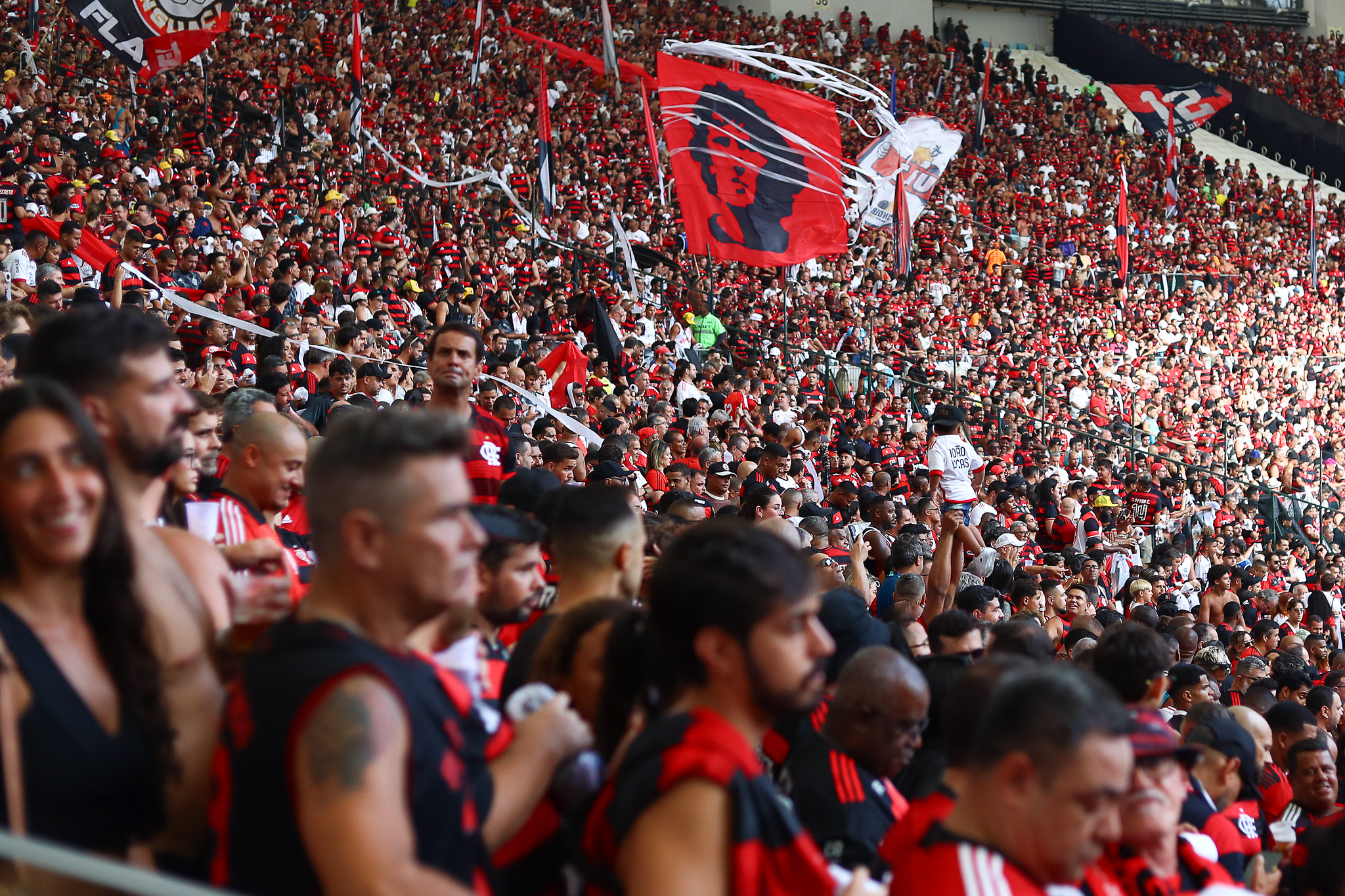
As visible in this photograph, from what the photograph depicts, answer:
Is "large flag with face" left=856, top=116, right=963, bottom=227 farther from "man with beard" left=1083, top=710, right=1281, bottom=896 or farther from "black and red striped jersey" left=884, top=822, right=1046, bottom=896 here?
"black and red striped jersey" left=884, top=822, right=1046, bottom=896

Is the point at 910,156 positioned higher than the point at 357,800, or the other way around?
the point at 910,156

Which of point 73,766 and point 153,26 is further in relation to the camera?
point 153,26

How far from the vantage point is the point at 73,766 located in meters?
1.87

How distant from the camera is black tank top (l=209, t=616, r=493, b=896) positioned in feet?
5.64

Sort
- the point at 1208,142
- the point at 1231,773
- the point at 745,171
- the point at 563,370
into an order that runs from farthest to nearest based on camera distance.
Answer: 1. the point at 1208,142
2. the point at 563,370
3. the point at 745,171
4. the point at 1231,773

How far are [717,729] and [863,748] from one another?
1.34 m

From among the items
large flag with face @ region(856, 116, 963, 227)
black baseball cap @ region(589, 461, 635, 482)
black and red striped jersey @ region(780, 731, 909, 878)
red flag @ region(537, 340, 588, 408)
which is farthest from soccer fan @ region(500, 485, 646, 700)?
large flag with face @ region(856, 116, 963, 227)

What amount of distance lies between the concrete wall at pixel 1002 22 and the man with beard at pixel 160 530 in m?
35.3

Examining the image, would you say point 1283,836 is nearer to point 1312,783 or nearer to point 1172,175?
point 1312,783

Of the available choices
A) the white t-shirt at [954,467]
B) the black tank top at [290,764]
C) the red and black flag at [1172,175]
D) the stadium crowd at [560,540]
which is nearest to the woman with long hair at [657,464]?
the stadium crowd at [560,540]

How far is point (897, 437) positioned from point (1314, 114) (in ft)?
91.7

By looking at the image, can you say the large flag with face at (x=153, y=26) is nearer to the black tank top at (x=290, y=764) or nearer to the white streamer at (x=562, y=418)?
the white streamer at (x=562, y=418)

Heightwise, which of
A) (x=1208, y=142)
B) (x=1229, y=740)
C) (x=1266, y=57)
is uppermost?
(x=1266, y=57)

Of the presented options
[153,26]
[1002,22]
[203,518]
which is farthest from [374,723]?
[1002,22]
